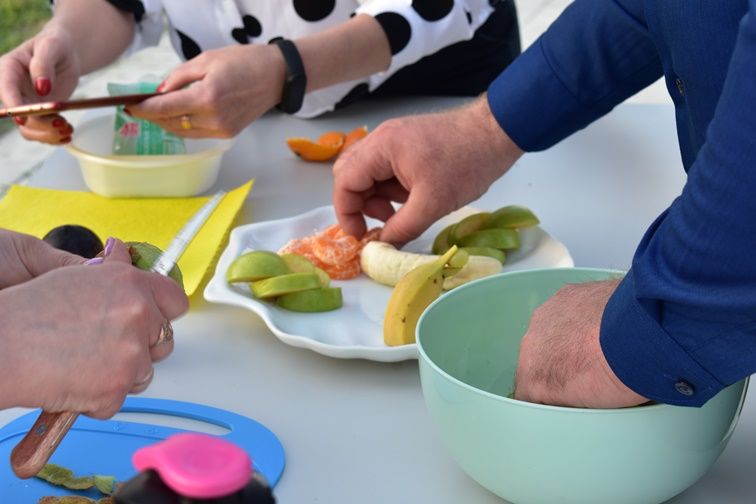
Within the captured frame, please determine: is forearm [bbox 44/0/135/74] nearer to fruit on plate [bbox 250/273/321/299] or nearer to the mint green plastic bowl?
fruit on plate [bbox 250/273/321/299]

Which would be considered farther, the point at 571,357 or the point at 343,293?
the point at 343,293

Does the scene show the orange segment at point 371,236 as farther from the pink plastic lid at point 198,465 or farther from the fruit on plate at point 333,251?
the pink plastic lid at point 198,465

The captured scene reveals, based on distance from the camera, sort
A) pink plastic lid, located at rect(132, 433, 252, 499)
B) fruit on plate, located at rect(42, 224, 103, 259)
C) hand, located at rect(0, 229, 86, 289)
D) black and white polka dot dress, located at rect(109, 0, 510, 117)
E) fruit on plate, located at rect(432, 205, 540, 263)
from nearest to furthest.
Answer: pink plastic lid, located at rect(132, 433, 252, 499)
hand, located at rect(0, 229, 86, 289)
fruit on plate, located at rect(42, 224, 103, 259)
fruit on plate, located at rect(432, 205, 540, 263)
black and white polka dot dress, located at rect(109, 0, 510, 117)

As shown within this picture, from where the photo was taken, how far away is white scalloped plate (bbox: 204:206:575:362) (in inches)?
36.6

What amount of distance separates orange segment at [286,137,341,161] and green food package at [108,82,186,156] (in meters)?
0.17

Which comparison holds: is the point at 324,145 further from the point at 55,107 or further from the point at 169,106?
the point at 55,107

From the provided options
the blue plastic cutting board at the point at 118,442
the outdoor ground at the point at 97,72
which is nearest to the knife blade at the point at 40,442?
the blue plastic cutting board at the point at 118,442

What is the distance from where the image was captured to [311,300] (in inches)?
40.4

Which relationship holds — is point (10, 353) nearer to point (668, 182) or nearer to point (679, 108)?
point (679, 108)

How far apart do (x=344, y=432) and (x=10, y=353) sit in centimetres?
31

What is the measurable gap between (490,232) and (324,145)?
0.43 m

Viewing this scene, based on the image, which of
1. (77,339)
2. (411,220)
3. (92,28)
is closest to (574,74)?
(411,220)

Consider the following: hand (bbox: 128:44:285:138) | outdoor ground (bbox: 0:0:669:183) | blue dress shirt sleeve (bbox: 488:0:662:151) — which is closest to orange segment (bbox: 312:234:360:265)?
blue dress shirt sleeve (bbox: 488:0:662:151)

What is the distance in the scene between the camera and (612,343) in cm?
68
